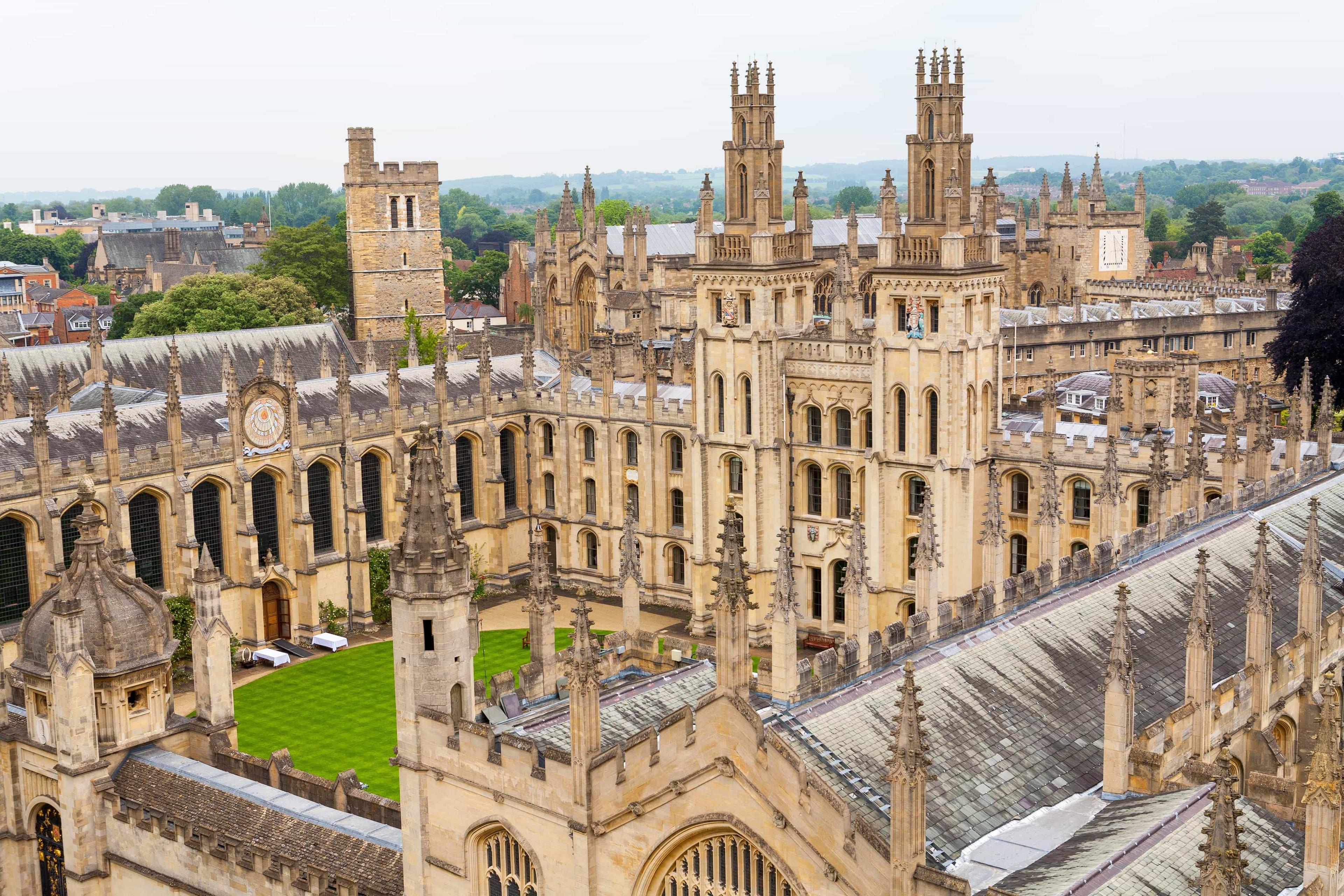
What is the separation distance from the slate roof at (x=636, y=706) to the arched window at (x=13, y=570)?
974 inches

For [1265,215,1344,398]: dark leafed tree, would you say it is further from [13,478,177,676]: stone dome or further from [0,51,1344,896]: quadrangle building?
[13,478,177,676]: stone dome

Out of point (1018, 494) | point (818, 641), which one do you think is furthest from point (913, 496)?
point (818, 641)

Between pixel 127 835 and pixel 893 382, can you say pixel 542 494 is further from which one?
pixel 127 835

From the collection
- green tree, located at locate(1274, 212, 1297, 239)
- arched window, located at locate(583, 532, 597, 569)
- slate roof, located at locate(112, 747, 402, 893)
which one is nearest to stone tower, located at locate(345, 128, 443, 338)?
arched window, located at locate(583, 532, 597, 569)

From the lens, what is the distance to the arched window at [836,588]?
4906 centimetres

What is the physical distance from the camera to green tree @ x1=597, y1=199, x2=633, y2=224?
156 m

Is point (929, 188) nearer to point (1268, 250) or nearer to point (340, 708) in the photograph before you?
point (340, 708)

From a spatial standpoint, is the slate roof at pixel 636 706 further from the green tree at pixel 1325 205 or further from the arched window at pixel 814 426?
the green tree at pixel 1325 205

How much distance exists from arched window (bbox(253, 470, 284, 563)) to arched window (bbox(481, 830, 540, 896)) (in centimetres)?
2870

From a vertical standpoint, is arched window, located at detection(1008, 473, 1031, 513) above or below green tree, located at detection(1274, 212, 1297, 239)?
below

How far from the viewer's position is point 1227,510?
3628 cm

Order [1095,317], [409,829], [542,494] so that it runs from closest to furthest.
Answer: [409,829] < [542,494] < [1095,317]

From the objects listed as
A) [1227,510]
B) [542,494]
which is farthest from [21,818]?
[542,494]

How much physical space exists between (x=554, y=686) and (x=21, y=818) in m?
10.8
